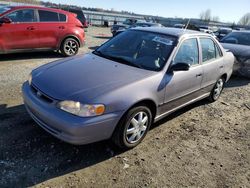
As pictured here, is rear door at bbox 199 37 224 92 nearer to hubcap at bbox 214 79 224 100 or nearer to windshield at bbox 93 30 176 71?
hubcap at bbox 214 79 224 100

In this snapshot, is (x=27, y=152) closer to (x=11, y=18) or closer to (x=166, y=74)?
(x=166, y=74)

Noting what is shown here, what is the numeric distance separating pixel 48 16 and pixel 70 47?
129cm

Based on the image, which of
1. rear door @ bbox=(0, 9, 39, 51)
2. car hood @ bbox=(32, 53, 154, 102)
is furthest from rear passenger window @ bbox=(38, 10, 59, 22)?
car hood @ bbox=(32, 53, 154, 102)

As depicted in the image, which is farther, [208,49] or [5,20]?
[5,20]

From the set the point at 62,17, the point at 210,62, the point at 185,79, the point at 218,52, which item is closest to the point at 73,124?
the point at 185,79

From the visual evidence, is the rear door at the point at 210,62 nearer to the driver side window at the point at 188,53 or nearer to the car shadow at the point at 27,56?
the driver side window at the point at 188,53

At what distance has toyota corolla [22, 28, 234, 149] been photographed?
3076 mm

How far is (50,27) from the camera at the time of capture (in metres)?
8.59

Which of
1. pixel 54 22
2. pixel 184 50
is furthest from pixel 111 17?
pixel 184 50

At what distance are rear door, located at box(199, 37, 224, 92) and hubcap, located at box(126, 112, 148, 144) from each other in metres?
1.80

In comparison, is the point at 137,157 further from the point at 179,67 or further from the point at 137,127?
the point at 179,67

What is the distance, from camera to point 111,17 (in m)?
38.8

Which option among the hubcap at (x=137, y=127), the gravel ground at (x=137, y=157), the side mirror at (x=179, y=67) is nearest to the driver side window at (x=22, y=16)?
the gravel ground at (x=137, y=157)

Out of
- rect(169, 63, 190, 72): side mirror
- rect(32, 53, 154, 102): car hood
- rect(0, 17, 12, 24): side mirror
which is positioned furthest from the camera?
rect(0, 17, 12, 24): side mirror
